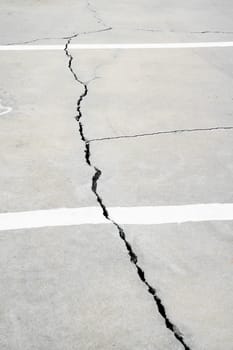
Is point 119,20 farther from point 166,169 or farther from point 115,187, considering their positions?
point 115,187

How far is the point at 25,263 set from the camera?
12.1ft

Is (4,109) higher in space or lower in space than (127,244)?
lower

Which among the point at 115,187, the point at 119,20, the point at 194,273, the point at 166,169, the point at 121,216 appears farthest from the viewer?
the point at 119,20

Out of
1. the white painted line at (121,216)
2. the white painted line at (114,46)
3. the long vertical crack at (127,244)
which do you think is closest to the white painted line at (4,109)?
the long vertical crack at (127,244)

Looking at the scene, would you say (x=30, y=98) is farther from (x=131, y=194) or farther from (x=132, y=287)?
(x=132, y=287)

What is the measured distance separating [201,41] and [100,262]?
21.6 ft

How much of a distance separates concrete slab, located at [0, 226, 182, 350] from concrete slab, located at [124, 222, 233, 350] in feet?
0.48

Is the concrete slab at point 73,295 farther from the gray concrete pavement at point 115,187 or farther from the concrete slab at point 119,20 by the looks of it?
the concrete slab at point 119,20

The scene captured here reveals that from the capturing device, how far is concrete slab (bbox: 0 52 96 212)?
14.9 feet

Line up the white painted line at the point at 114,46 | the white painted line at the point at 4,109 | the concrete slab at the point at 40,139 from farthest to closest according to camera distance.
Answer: the white painted line at the point at 114,46
the white painted line at the point at 4,109
the concrete slab at the point at 40,139

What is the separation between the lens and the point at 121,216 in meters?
4.24

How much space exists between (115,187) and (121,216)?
50cm

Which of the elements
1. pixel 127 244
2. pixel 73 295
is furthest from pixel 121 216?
pixel 73 295

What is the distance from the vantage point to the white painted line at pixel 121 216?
4.14 m
